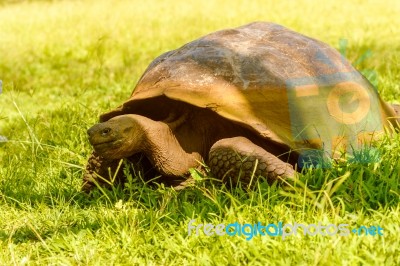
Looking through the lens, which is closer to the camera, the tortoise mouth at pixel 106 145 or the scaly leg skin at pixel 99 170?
the tortoise mouth at pixel 106 145

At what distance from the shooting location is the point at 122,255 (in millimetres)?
2303

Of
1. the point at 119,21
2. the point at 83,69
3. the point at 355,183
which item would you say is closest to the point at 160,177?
the point at 355,183

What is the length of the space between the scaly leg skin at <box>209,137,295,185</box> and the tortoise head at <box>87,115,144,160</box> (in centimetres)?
37

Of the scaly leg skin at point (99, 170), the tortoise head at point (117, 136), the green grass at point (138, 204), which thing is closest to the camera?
the green grass at point (138, 204)

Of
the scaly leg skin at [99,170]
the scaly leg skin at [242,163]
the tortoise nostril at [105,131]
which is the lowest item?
the scaly leg skin at [99,170]

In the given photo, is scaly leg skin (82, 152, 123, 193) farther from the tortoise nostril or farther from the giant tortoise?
the tortoise nostril

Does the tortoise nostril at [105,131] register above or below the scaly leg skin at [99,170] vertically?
above

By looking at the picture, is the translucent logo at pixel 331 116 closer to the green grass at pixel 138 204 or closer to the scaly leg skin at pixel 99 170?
the green grass at pixel 138 204

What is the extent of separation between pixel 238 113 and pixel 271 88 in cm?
25

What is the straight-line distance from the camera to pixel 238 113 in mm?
2893

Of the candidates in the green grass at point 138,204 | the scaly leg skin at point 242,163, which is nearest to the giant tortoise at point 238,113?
the scaly leg skin at point 242,163

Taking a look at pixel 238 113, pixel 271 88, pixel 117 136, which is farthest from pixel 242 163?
pixel 117 136

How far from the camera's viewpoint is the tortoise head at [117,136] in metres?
2.87

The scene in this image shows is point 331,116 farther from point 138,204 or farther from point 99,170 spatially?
point 99,170
